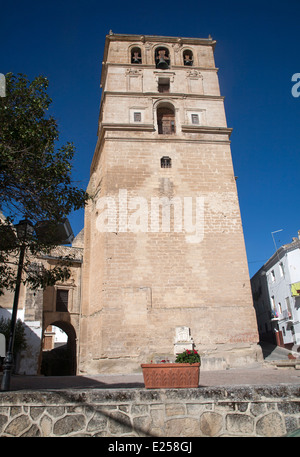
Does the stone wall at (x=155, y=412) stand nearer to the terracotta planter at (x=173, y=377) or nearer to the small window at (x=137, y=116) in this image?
the terracotta planter at (x=173, y=377)

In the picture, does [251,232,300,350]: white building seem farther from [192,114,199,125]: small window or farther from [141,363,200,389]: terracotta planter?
[141,363,200,389]: terracotta planter

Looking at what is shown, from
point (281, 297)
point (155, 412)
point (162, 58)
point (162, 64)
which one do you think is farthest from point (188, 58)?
point (155, 412)

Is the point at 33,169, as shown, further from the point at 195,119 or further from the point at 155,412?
the point at 195,119

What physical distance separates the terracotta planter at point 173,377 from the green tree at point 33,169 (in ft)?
12.4

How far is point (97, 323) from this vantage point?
12.9 m

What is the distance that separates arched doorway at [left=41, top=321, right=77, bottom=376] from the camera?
64.4ft

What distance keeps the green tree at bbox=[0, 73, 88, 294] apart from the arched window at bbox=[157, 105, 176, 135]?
9489mm

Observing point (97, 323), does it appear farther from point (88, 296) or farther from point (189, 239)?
point (189, 239)

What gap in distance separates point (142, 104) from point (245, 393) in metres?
14.7

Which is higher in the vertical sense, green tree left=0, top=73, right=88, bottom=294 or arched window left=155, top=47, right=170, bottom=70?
arched window left=155, top=47, right=170, bottom=70

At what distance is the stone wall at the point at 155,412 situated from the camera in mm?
3432

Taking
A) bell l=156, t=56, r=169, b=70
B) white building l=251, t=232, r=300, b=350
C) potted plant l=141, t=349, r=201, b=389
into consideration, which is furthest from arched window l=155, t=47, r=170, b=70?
potted plant l=141, t=349, r=201, b=389

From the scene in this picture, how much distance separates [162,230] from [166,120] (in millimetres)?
5953

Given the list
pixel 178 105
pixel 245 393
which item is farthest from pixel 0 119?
pixel 178 105
